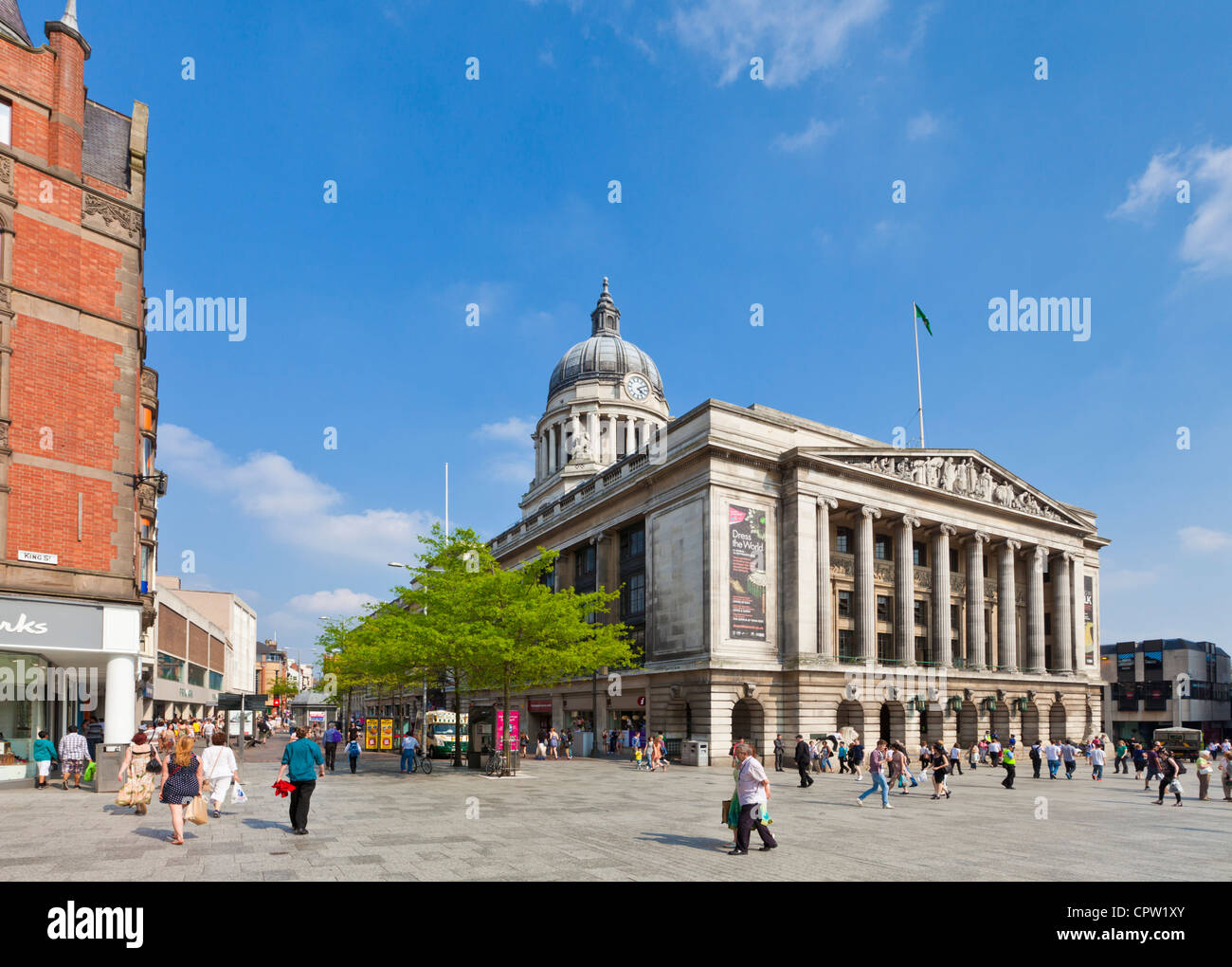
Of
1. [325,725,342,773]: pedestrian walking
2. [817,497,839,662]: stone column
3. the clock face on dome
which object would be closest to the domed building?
the clock face on dome

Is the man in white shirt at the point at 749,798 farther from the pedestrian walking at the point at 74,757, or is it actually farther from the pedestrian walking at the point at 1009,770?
the pedestrian walking at the point at 1009,770

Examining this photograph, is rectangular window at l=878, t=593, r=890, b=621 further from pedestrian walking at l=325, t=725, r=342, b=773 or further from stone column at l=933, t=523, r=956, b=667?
pedestrian walking at l=325, t=725, r=342, b=773

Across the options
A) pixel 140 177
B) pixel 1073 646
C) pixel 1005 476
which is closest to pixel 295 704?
pixel 140 177

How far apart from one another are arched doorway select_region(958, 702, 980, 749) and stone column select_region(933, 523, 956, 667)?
3.34 meters

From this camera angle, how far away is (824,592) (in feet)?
167

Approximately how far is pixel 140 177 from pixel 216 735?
20777mm

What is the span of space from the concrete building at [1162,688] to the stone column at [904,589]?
61.6 metres

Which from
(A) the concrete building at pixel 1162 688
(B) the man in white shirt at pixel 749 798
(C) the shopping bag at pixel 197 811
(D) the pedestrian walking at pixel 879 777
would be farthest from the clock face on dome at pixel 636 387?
(B) the man in white shirt at pixel 749 798

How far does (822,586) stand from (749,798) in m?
37.2

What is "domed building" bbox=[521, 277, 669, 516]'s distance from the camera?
97562 millimetres

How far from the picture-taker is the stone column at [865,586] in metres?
53.5

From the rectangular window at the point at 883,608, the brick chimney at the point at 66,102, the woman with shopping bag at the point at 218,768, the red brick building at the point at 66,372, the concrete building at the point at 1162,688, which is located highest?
the brick chimney at the point at 66,102

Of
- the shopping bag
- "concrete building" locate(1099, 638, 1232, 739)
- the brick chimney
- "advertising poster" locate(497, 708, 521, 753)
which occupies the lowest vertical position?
"concrete building" locate(1099, 638, 1232, 739)

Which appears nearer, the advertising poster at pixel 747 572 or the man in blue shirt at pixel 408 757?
the man in blue shirt at pixel 408 757
